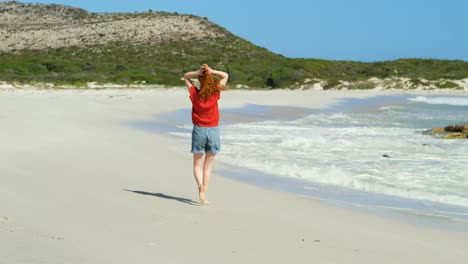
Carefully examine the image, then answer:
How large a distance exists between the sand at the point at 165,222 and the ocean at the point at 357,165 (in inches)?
24.5

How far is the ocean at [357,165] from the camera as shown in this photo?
761cm

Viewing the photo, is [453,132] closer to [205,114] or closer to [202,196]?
[205,114]

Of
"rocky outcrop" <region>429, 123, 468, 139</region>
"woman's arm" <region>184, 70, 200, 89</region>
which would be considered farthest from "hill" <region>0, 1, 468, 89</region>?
"woman's arm" <region>184, 70, 200, 89</region>

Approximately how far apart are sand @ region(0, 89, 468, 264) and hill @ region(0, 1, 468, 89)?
32.3m

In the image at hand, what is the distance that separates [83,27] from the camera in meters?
83.8


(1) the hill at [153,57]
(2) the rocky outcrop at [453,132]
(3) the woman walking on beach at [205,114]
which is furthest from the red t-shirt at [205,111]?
(1) the hill at [153,57]

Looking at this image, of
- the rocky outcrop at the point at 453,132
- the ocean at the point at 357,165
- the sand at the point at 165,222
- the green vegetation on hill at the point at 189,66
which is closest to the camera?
the sand at the point at 165,222

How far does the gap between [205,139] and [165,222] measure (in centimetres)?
150

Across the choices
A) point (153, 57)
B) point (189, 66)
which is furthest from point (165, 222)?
point (153, 57)

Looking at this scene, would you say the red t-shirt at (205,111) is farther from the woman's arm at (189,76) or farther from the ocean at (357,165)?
the ocean at (357,165)

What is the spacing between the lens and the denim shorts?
23.3 ft

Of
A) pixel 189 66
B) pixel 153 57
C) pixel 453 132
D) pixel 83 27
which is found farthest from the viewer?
pixel 83 27

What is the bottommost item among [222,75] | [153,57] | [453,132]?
[453,132]

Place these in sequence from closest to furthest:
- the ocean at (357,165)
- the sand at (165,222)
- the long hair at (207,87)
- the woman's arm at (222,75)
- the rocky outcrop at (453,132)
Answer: the sand at (165,222), the long hair at (207,87), the woman's arm at (222,75), the ocean at (357,165), the rocky outcrop at (453,132)
